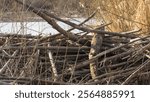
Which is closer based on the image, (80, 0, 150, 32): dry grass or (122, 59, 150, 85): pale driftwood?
(122, 59, 150, 85): pale driftwood

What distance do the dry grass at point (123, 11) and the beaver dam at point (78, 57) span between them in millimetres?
1168

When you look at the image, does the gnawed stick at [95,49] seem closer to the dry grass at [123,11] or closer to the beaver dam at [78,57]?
the beaver dam at [78,57]

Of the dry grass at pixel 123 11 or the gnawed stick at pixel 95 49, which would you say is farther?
the dry grass at pixel 123 11

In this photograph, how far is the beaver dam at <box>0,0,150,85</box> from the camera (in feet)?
8.30

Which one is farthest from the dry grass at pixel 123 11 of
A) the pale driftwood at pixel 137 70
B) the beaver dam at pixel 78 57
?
the pale driftwood at pixel 137 70

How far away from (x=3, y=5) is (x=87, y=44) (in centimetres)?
66

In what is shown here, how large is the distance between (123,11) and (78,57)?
159 cm

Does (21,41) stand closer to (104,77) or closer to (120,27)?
(104,77)

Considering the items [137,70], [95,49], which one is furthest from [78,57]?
[137,70]

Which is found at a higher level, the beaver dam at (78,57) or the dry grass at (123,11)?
the dry grass at (123,11)

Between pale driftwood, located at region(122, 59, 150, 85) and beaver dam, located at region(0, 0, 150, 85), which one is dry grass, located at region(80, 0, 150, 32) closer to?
beaver dam, located at region(0, 0, 150, 85)

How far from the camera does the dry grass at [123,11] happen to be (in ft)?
12.9

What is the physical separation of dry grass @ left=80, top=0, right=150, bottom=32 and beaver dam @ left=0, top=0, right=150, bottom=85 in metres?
1.17

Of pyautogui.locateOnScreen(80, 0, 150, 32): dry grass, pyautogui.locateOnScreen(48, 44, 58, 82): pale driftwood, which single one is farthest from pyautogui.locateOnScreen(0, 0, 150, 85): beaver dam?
pyautogui.locateOnScreen(80, 0, 150, 32): dry grass
